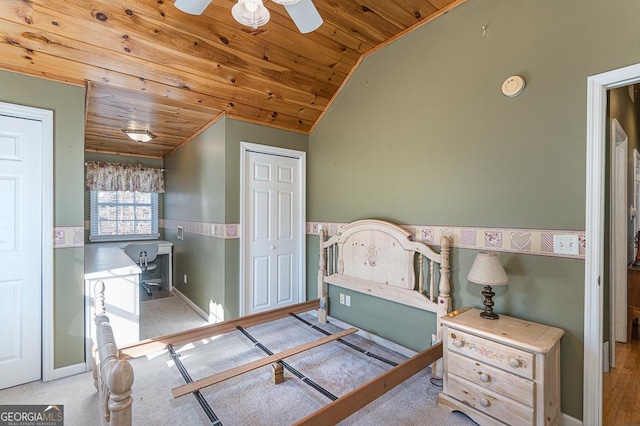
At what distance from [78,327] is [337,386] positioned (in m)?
2.23

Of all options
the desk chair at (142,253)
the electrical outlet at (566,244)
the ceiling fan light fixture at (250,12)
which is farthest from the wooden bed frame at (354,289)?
the desk chair at (142,253)

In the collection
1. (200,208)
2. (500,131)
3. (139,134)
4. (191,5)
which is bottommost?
(200,208)

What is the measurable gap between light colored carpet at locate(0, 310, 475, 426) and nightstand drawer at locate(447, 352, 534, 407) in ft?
0.99

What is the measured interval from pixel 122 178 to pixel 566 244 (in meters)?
6.15

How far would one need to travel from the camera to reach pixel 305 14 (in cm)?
170

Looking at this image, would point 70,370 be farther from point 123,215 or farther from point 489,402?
point 123,215

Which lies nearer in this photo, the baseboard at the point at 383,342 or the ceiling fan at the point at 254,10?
the ceiling fan at the point at 254,10

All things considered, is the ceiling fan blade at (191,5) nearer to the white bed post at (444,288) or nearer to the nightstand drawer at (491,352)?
the white bed post at (444,288)

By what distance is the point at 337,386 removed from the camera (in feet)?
7.38

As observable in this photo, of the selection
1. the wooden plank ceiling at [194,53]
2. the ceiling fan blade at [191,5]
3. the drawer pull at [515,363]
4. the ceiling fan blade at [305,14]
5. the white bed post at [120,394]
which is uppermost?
the wooden plank ceiling at [194,53]

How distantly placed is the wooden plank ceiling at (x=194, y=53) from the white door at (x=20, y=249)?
0.57 metres

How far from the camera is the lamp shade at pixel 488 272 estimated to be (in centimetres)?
187

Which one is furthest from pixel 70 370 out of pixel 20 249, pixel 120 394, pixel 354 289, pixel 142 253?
pixel 354 289

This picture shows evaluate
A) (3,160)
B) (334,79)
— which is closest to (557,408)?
(334,79)
